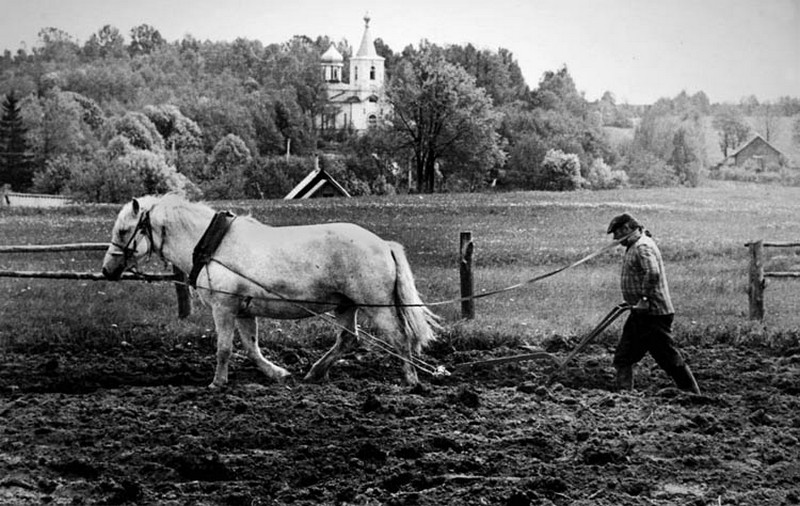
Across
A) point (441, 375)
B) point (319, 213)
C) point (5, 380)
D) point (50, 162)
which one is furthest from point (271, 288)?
point (50, 162)

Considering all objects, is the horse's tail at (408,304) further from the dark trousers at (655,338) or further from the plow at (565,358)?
the dark trousers at (655,338)

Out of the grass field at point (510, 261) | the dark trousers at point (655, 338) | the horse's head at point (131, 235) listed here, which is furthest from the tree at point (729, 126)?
the horse's head at point (131, 235)

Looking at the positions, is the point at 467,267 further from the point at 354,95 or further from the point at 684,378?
the point at 684,378

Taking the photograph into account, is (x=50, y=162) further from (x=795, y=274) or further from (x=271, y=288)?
(x=795, y=274)

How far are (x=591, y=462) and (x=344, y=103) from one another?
6.35 meters

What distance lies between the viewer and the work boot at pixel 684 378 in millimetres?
7266

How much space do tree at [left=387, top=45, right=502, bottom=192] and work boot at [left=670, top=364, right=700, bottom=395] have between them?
15.3ft

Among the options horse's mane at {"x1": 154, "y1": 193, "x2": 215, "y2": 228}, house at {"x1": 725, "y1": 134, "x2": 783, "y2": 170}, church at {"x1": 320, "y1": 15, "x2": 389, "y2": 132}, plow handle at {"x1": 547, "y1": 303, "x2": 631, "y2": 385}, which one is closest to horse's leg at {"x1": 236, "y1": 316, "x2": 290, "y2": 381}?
horse's mane at {"x1": 154, "y1": 193, "x2": 215, "y2": 228}

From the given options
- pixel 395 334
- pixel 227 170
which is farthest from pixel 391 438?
pixel 227 170

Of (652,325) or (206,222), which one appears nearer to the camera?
(652,325)

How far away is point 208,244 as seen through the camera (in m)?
7.61

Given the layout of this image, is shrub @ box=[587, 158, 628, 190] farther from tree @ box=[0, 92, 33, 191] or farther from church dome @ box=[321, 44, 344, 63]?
tree @ box=[0, 92, 33, 191]

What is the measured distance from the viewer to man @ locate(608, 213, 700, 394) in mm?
7164

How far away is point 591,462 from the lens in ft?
19.1
